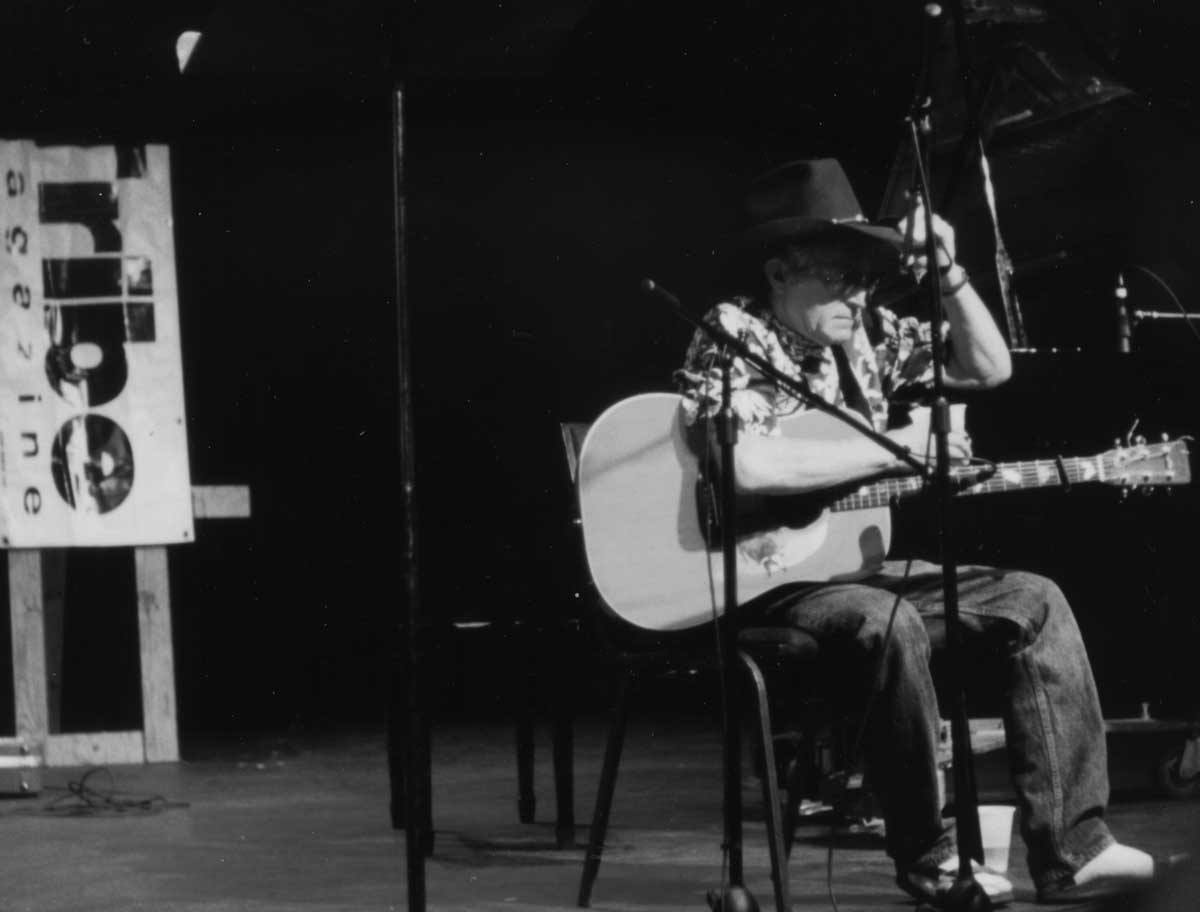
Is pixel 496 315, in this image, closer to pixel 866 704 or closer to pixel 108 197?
pixel 108 197

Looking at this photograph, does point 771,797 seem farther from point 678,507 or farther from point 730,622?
point 678,507

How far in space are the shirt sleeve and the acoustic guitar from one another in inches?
2.6

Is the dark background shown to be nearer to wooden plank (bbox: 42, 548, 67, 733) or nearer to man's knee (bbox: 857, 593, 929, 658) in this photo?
wooden plank (bbox: 42, 548, 67, 733)

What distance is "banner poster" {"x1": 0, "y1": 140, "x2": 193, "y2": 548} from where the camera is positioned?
20.7ft

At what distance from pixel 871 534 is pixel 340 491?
4.15 meters

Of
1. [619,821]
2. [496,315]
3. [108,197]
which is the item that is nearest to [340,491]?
[496,315]

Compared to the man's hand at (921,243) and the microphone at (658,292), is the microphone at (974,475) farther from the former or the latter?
the microphone at (658,292)

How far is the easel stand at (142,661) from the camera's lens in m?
6.34

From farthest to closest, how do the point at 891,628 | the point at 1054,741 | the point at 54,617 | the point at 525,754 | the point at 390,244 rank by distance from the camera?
the point at 390,244 → the point at 54,617 → the point at 525,754 → the point at 1054,741 → the point at 891,628

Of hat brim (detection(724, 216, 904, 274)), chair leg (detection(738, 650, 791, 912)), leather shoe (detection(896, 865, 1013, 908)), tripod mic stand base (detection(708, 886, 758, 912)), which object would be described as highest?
hat brim (detection(724, 216, 904, 274))

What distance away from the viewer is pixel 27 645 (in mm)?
6355

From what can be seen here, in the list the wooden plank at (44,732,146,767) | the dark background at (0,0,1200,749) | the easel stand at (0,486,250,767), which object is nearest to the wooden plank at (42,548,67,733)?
the easel stand at (0,486,250,767)

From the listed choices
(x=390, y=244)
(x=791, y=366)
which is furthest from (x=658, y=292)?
Answer: (x=390, y=244)

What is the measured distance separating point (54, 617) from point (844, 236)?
13.2 ft
